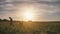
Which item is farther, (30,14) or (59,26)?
(30,14)

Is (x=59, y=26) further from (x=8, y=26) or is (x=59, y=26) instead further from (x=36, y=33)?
(x=8, y=26)

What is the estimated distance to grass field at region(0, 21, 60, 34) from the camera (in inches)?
223

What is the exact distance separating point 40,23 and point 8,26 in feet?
2.67

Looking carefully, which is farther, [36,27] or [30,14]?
[30,14]

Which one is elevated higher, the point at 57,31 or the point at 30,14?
the point at 30,14

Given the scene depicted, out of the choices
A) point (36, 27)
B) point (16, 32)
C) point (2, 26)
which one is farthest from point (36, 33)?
point (2, 26)

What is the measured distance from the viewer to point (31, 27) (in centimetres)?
569

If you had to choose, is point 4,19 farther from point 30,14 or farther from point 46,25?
point 46,25

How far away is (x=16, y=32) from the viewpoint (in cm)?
573

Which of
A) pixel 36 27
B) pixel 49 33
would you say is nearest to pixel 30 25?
pixel 36 27

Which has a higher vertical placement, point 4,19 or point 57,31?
point 4,19

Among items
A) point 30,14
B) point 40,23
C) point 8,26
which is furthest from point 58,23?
point 8,26

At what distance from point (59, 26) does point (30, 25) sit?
728 mm

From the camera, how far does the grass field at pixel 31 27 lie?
567 centimetres
